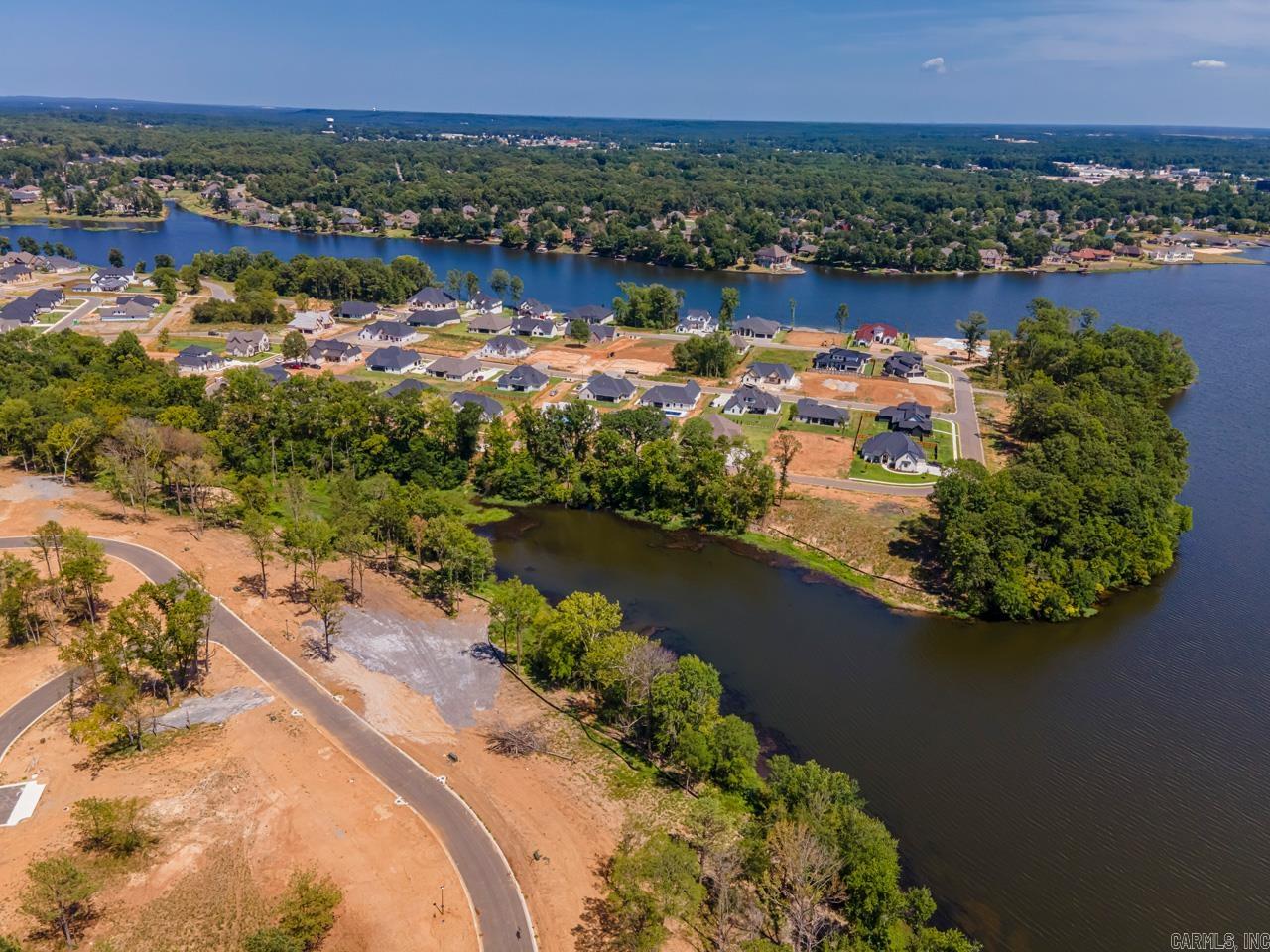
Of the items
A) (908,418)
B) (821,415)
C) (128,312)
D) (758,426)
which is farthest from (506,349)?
(128,312)

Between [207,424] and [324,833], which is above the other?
[207,424]

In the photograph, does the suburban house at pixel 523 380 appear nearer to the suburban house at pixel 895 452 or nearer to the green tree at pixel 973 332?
the suburban house at pixel 895 452

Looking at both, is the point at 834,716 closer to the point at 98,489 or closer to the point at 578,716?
the point at 578,716

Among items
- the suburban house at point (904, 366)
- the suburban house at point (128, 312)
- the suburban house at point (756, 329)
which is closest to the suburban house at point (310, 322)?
the suburban house at point (128, 312)

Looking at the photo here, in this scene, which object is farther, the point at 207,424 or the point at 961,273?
the point at 961,273

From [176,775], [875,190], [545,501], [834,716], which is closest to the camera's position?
[176,775]

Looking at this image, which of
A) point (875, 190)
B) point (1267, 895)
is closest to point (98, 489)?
point (1267, 895)

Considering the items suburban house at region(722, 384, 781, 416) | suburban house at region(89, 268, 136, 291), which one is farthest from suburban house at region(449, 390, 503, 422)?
suburban house at region(89, 268, 136, 291)
